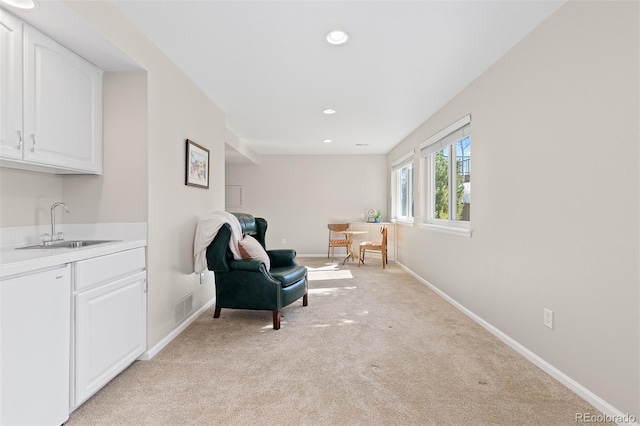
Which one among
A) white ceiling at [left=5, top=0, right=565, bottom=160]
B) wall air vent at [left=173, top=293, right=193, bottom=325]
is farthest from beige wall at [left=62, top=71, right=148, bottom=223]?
wall air vent at [left=173, top=293, right=193, bottom=325]

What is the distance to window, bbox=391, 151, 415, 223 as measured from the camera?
6008mm

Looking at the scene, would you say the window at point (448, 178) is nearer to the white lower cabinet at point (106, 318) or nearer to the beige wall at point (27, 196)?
the white lower cabinet at point (106, 318)

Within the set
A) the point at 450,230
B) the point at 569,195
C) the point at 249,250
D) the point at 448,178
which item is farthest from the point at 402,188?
the point at 569,195

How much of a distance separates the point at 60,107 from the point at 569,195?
310 centimetres

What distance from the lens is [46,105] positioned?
1.84 m

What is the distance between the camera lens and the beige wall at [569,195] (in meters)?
1.59

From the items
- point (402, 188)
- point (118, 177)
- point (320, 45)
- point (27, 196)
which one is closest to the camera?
point (27, 196)

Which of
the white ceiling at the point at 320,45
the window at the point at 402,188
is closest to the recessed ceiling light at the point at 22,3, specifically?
the white ceiling at the point at 320,45

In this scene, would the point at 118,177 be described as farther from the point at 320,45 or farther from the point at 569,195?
the point at 569,195

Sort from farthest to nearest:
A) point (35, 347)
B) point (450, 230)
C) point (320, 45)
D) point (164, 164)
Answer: point (450, 230) → point (164, 164) → point (320, 45) → point (35, 347)

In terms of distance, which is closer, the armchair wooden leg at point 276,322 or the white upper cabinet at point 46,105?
the white upper cabinet at point 46,105

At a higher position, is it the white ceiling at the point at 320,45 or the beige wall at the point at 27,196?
the white ceiling at the point at 320,45

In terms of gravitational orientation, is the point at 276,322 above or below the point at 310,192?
below

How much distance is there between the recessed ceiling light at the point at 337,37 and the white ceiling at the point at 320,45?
0.17 feet
